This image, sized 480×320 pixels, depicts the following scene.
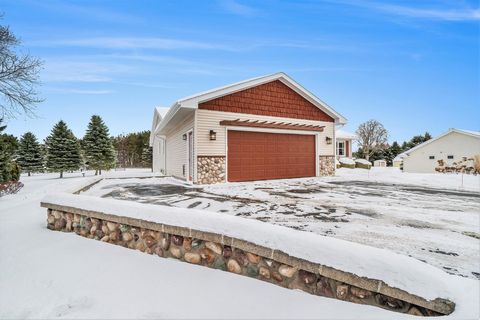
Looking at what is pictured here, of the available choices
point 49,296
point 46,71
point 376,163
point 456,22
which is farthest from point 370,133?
point 49,296

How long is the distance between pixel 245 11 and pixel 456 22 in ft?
23.4

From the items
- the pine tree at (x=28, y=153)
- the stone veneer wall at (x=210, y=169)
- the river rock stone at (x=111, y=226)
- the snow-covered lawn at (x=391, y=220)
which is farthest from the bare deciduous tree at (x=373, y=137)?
the pine tree at (x=28, y=153)

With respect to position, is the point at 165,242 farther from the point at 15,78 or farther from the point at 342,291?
the point at 15,78

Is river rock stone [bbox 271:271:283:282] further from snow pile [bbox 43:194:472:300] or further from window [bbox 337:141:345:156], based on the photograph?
window [bbox 337:141:345:156]

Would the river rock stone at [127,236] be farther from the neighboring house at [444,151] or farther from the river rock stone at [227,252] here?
the neighboring house at [444,151]

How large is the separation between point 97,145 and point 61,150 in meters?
2.71

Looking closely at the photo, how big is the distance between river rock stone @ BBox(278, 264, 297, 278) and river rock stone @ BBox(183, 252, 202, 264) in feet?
3.31

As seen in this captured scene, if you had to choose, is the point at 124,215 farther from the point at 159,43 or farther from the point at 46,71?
the point at 46,71

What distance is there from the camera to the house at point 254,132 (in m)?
9.33

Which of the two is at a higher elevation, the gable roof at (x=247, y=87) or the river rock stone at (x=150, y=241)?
the gable roof at (x=247, y=87)

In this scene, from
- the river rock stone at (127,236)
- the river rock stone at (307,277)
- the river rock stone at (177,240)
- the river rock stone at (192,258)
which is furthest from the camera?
the river rock stone at (127,236)

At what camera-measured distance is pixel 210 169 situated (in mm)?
9398

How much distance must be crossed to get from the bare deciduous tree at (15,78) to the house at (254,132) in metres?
7.23

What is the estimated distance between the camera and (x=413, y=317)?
5.71 ft
